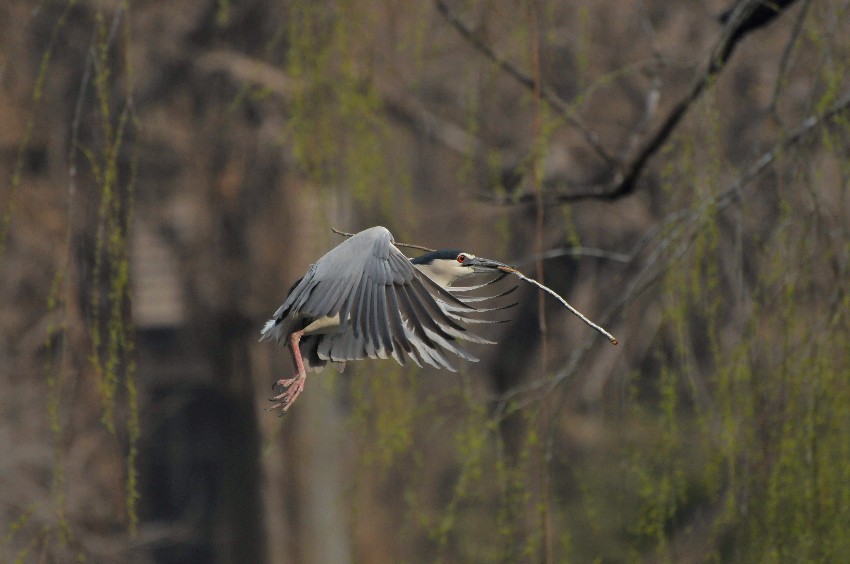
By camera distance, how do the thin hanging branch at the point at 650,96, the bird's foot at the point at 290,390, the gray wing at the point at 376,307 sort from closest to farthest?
the gray wing at the point at 376,307, the bird's foot at the point at 290,390, the thin hanging branch at the point at 650,96

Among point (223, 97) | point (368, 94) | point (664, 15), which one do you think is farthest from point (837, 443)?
point (223, 97)

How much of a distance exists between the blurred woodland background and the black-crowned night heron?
Answer: 324mm

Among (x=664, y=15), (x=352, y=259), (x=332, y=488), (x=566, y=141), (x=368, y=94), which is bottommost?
(x=332, y=488)

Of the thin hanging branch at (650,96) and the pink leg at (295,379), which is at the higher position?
the thin hanging branch at (650,96)

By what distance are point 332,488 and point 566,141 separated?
2608 millimetres

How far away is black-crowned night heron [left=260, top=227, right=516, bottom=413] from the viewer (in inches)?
72.7

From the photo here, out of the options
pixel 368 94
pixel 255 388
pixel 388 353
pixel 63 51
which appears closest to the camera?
pixel 388 353

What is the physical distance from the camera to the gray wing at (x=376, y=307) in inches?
72.4

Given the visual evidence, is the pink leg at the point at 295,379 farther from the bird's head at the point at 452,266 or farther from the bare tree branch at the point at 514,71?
the bare tree branch at the point at 514,71

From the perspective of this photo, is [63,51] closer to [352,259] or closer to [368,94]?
[368,94]

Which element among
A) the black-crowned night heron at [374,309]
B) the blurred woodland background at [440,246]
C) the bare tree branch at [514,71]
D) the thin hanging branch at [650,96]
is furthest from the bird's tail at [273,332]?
the bare tree branch at [514,71]

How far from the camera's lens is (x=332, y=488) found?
781 centimetres

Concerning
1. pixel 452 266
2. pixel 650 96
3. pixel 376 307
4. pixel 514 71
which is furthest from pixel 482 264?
pixel 650 96

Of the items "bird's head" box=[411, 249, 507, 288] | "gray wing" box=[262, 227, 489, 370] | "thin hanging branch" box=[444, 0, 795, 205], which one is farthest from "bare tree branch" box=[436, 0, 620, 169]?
"gray wing" box=[262, 227, 489, 370]
